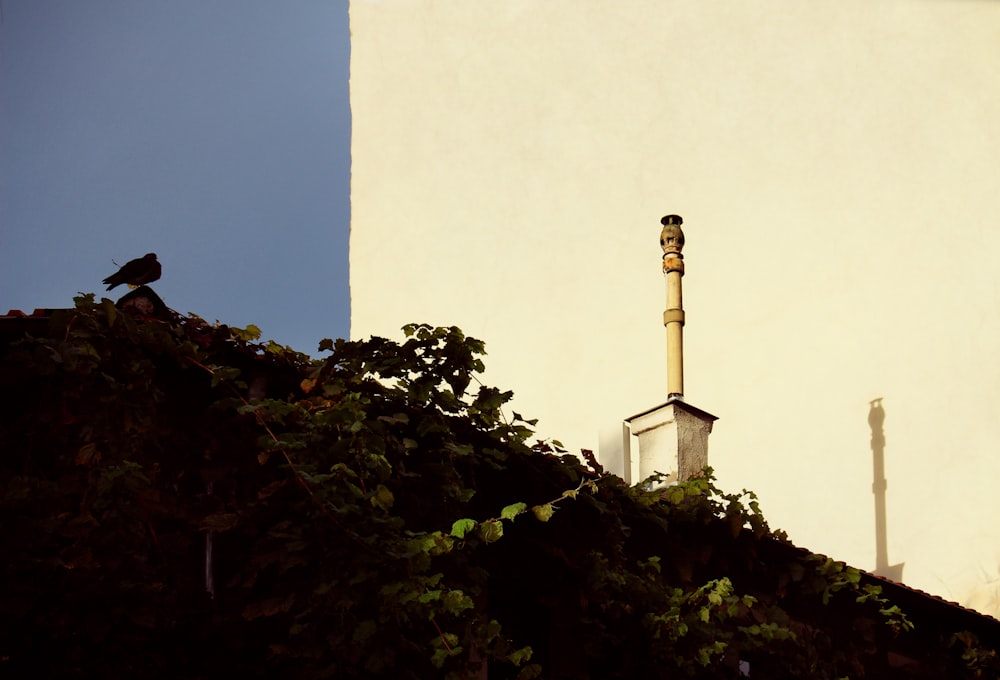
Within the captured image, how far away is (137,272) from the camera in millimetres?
6602

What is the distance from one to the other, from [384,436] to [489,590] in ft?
5.56

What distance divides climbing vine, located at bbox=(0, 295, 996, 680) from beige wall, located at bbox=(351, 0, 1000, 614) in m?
6.70

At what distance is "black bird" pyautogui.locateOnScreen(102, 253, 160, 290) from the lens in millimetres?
6578

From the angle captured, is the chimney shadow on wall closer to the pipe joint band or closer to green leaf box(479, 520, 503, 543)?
the pipe joint band

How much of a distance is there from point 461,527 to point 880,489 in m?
8.09

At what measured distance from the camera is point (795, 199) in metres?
14.4

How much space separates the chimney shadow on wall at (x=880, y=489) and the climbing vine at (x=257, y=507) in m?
6.53

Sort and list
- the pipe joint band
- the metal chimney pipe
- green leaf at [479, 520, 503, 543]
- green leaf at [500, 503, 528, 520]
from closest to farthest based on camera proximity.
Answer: green leaf at [479, 520, 503, 543] < green leaf at [500, 503, 528, 520] < the metal chimney pipe < the pipe joint band

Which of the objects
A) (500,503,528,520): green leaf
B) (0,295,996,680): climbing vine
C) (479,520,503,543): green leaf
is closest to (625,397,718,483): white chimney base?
(0,295,996,680): climbing vine

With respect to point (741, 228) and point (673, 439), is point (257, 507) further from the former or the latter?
→ point (741, 228)

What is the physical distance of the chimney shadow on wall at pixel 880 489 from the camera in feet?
41.9

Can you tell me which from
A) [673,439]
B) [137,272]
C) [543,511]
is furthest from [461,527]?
[673,439]

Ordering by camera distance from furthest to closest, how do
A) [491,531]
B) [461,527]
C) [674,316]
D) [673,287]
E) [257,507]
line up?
1. [673,287]
2. [674,316]
3. [491,531]
4. [461,527]
5. [257,507]

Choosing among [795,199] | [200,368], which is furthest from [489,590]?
[795,199]
